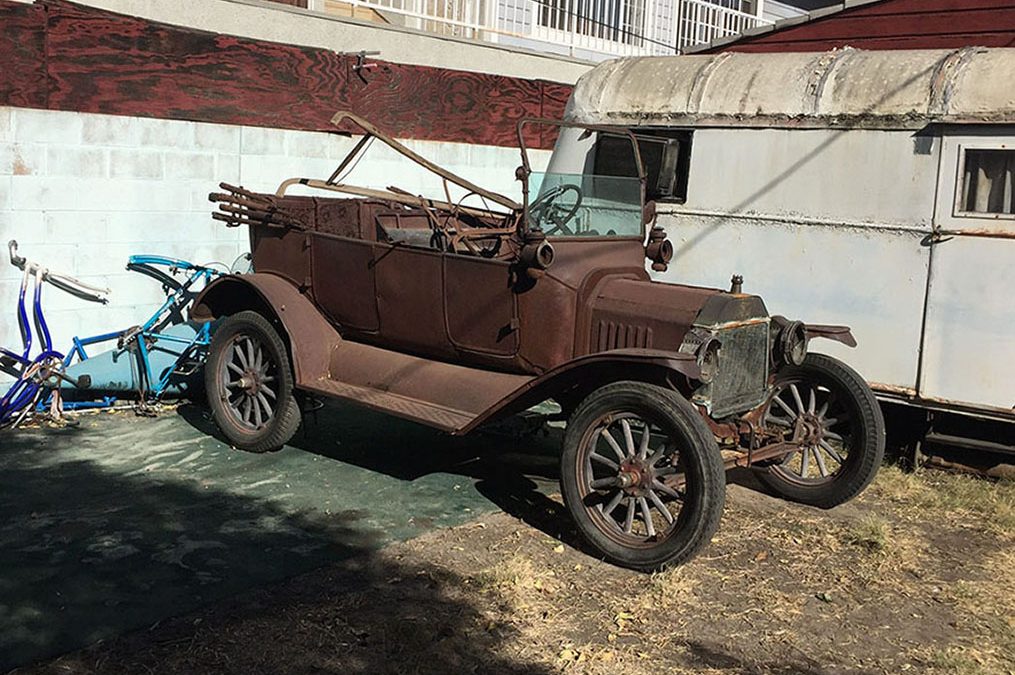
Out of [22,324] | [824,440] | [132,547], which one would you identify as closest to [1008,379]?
[824,440]

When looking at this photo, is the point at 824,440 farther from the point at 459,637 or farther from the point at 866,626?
the point at 459,637

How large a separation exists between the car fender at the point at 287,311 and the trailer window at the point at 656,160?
260 cm

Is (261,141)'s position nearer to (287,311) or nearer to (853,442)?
(287,311)

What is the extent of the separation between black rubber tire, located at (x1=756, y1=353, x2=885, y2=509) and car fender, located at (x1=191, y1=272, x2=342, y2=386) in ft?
9.34

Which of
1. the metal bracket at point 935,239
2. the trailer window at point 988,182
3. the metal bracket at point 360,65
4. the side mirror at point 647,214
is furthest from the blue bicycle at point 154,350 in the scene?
the trailer window at point 988,182

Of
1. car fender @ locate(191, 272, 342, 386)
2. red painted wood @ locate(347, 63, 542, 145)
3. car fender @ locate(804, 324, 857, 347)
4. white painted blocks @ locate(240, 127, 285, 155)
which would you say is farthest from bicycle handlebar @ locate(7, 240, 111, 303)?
car fender @ locate(804, 324, 857, 347)

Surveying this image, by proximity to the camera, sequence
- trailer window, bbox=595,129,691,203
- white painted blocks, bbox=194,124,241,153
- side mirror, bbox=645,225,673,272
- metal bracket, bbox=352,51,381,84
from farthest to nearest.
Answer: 1. metal bracket, bbox=352,51,381,84
2. white painted blocks, bbox=194,124,241,153
3. trailer window, bbox=595,129,691,203
4. side mirror, bbox=645,225,673,272

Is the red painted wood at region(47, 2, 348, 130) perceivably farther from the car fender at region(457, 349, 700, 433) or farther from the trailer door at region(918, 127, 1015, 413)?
the trailer door at region(918, 127, 1015, 413)

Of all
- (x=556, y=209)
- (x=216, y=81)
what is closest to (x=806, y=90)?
(x=556, y=209)

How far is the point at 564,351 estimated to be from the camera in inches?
224

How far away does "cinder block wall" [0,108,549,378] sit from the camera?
7.00 metres

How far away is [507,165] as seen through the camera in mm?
10609

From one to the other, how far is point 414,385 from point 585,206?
1498 millimetres

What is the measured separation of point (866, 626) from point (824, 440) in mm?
1732
